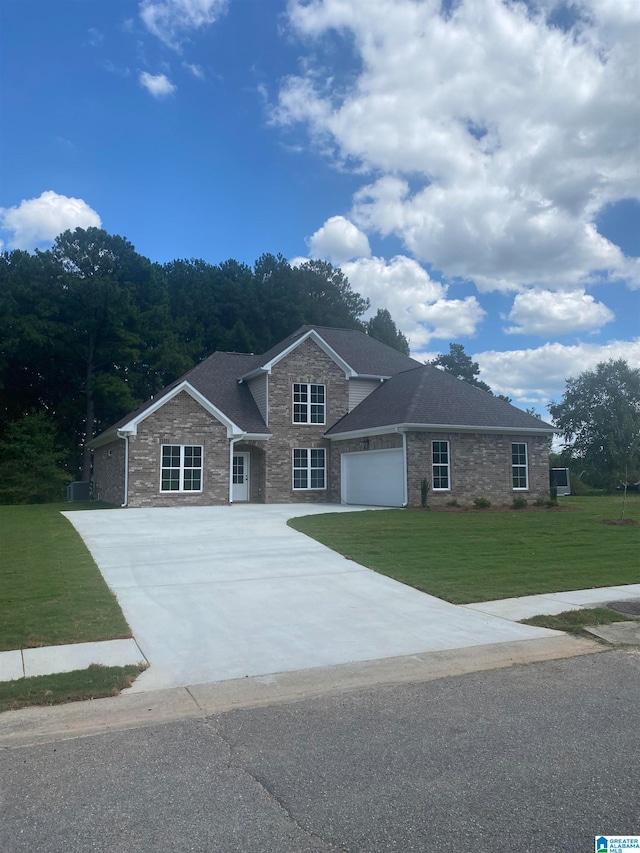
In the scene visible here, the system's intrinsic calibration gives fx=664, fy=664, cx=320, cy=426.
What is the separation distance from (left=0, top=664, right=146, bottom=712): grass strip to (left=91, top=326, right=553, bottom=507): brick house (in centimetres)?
1737

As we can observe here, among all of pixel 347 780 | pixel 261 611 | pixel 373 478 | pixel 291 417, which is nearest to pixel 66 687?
pixel 347 780

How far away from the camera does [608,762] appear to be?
434 centimetres

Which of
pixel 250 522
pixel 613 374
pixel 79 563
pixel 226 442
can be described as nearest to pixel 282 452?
pixel 226 442

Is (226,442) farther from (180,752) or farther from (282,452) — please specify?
(180,752)

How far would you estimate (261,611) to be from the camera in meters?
8.88

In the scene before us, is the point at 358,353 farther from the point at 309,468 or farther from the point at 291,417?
the point at 309,468

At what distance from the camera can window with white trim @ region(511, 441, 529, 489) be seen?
25359 millimetres

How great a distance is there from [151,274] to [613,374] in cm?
3418

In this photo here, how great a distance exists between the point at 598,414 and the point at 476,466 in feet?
95.7

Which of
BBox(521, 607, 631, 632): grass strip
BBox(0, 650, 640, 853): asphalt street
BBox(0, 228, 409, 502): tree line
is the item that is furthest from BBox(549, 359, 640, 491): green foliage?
BBox(0, 650, 640, 853): asphalt street

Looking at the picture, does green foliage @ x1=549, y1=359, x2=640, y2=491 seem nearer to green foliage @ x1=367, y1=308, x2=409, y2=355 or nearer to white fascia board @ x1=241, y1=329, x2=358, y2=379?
green foliage @ x1=367, y1=308, x2=409, y2=355

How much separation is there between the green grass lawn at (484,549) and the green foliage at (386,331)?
109 feet
